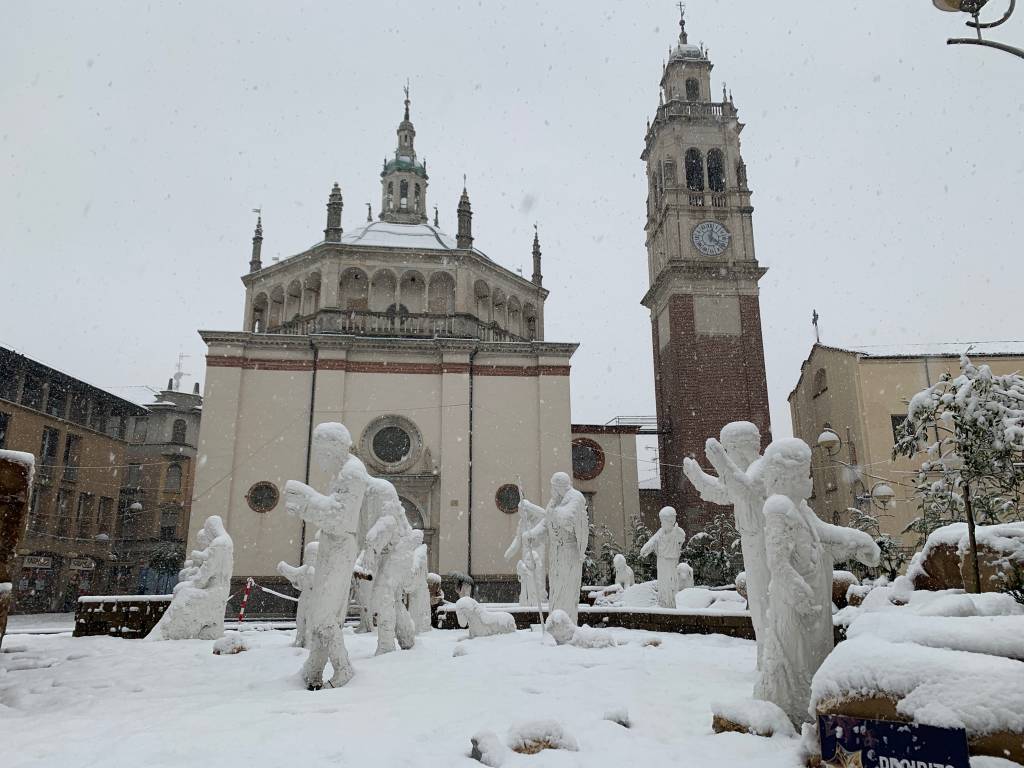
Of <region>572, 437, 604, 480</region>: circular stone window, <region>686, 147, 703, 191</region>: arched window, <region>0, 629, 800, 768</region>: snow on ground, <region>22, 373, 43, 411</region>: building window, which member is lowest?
<region>0, 629, 800, 768</region>: snow on ground

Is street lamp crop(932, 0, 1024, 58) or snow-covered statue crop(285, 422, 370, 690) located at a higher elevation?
street lamp crop(932, 0, 1024, 58)

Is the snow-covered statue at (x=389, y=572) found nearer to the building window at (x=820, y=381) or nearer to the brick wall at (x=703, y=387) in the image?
the brick wall at (x=703, y=387)

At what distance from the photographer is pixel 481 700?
5.71m

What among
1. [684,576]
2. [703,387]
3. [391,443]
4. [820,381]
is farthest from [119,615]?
[820,381]

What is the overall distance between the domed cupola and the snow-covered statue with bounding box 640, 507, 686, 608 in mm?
27011

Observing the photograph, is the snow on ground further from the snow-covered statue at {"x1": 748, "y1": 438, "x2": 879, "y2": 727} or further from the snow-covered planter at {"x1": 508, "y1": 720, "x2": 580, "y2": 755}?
the snow-covered statue at {"x1": 748, "y1": 438, "x2": 879, "y2": 727}

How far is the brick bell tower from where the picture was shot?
3014 centimetres

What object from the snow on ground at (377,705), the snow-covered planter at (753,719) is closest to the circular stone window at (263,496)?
the snow on ground at (377,705)

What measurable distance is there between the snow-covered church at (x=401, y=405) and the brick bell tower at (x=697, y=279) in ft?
9.88

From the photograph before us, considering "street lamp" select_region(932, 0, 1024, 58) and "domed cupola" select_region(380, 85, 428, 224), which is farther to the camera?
"domed cupola" select_region(380, 85, 428, 224)

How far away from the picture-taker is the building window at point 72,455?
31047 mm

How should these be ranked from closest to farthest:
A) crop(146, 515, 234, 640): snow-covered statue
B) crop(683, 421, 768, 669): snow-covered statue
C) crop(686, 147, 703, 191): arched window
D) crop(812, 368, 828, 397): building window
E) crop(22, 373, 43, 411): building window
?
1. crop(683, 421, 768, 669): snow-covered statue
2. crop(146, 515, 234, 640): snow-covered statue
3. crop(22, 373, 43, 411): building window
4. crop(812, 368, 828, 397): building window
5. crop(686, 147, 703, 191): arched window

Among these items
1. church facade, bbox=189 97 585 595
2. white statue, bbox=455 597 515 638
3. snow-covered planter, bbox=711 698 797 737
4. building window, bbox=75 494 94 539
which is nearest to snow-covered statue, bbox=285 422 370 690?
snow-covered planter, bbox=711 698 797 737

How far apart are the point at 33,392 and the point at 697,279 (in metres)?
28.9
